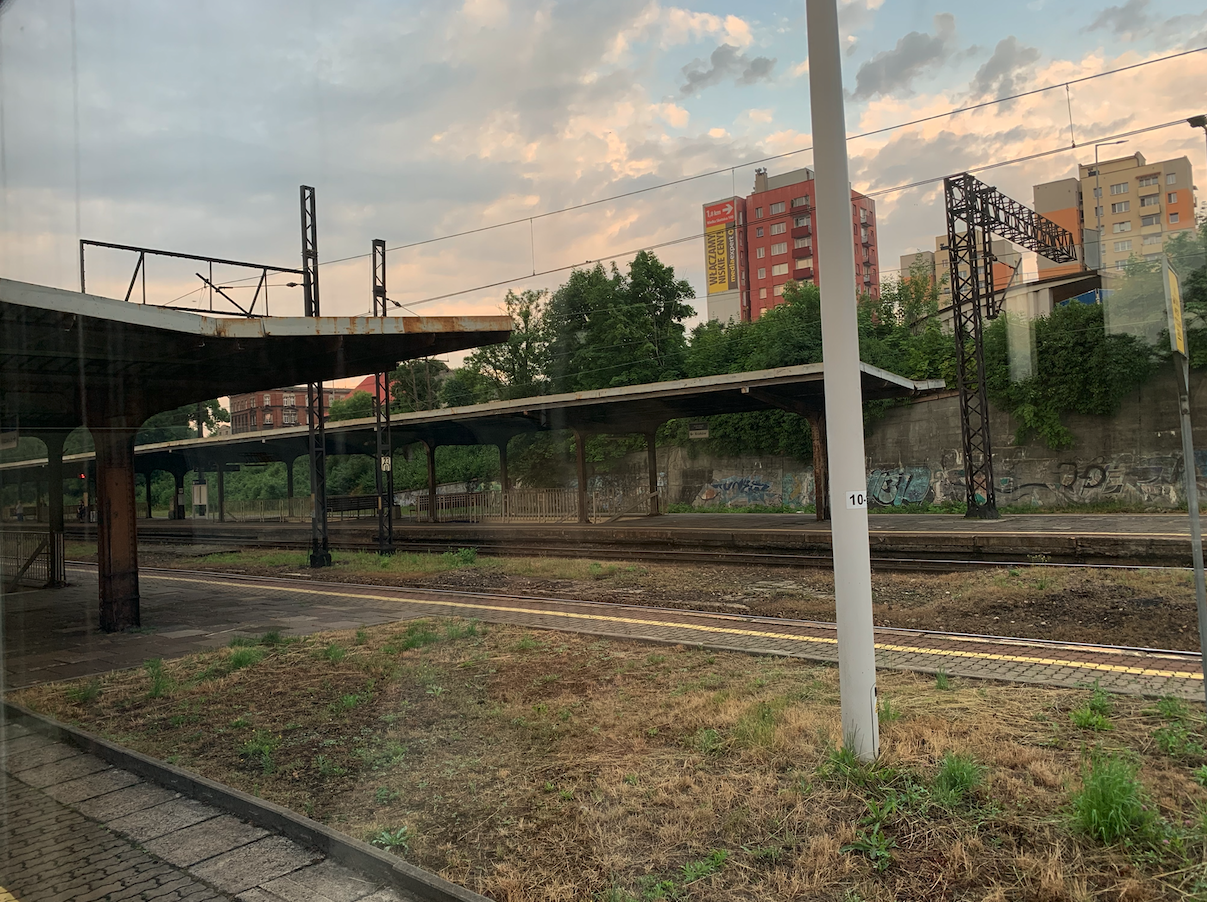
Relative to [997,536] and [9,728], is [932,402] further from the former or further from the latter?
[9,728]

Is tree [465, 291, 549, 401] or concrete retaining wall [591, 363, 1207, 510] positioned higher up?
tree [465, 291, 549, 401]

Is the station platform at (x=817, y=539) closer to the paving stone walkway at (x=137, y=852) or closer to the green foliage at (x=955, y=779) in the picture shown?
the green foliage at (x=955, y=779)

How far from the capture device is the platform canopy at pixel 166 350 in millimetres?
8641

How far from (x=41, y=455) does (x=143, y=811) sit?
2146cm

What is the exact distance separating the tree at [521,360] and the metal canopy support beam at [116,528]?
125 ft

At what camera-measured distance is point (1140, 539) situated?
1416cm

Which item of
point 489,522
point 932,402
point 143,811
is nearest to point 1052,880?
point 143,811

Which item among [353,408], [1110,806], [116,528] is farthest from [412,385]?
[1110,806]

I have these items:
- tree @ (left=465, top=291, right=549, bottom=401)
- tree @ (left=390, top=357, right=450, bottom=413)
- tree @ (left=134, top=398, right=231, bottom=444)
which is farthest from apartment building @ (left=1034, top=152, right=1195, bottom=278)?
tree @ (left=390, top=357, right=450, bottom=413)

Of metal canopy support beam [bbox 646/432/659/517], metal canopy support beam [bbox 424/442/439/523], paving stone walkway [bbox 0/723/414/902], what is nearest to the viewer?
paving stone walkway [bbox 0/723/414/902]

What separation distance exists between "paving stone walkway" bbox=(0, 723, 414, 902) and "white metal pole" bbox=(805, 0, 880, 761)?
104 inches

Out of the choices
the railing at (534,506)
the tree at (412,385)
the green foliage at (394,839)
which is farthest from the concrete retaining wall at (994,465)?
the tree at (412,385)

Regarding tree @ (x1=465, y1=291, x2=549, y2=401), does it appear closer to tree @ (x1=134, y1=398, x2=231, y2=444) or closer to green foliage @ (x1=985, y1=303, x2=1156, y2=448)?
tree @ (x1=134, y1=398, x2=231, y2=444)

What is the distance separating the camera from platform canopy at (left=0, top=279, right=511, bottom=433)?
8641 mm
